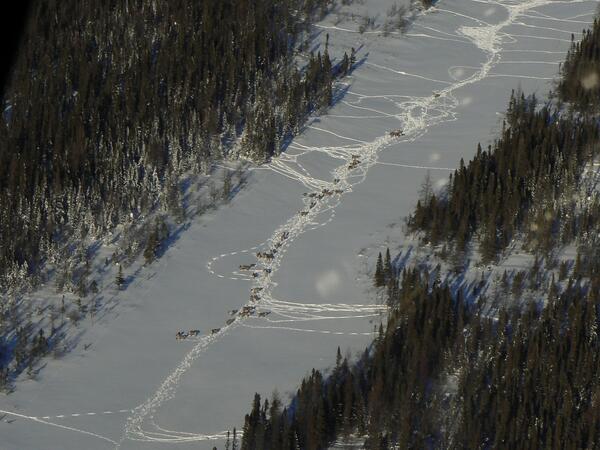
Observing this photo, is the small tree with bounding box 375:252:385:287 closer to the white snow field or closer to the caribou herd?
the white snow field

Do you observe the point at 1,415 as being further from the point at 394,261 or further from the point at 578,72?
the point at 578,72

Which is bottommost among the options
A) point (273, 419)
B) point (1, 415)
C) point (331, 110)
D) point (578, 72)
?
point (1, 415)

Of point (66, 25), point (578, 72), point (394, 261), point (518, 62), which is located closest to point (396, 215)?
point (394, 261)

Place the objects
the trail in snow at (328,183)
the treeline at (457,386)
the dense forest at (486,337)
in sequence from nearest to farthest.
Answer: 1. the treeline at (457,386)
2. the dense forest at (486,337)
3. the trail in snow at (328,183)

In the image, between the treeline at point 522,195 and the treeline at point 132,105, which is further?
the treeline at point 132,105

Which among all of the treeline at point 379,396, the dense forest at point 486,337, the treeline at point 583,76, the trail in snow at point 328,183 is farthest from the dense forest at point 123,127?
the treeline at point 583,76

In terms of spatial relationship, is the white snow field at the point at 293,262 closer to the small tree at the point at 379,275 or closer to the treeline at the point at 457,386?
the small tree at the point at 379,275
